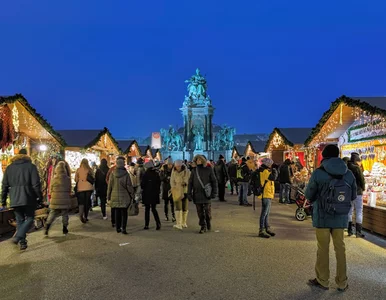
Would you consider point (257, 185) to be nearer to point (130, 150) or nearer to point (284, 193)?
point (284, 193)

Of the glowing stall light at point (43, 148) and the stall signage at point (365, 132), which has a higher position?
the stall signage at point (365, 132)

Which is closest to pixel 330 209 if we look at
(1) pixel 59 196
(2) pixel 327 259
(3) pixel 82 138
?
(2) pixel 327 259

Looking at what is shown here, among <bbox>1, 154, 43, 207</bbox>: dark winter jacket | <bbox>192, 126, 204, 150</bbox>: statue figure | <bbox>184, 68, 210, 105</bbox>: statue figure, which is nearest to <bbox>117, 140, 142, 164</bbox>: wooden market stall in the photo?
<bbox>1, 154, 43, 207</bbox>: dark winter jacket

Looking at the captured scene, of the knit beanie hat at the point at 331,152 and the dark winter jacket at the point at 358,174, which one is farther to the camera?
the dark winter jacket at the point at 358,174

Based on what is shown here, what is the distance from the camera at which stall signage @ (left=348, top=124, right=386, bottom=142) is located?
36.1 feet

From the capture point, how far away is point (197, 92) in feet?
227

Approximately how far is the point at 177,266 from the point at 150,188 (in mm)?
3530

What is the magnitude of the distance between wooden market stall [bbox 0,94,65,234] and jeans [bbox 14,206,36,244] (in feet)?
6.33

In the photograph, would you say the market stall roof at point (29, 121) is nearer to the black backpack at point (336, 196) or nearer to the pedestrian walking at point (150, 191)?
the pedestrian walking at point (150, 191)

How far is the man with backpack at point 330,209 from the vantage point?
492 centimetres

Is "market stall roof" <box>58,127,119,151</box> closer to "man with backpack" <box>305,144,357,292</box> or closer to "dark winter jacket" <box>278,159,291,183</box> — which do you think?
"dark winter jacket" <box>278,159,291,183</box>

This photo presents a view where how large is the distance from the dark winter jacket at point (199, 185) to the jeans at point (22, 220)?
12.1 ft

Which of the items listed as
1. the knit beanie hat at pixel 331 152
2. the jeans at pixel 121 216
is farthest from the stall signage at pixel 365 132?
the jeans at pixel 121 216

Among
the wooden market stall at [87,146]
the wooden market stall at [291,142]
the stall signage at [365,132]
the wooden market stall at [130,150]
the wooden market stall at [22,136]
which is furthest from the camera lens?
the wooden market stall at [130,150]
